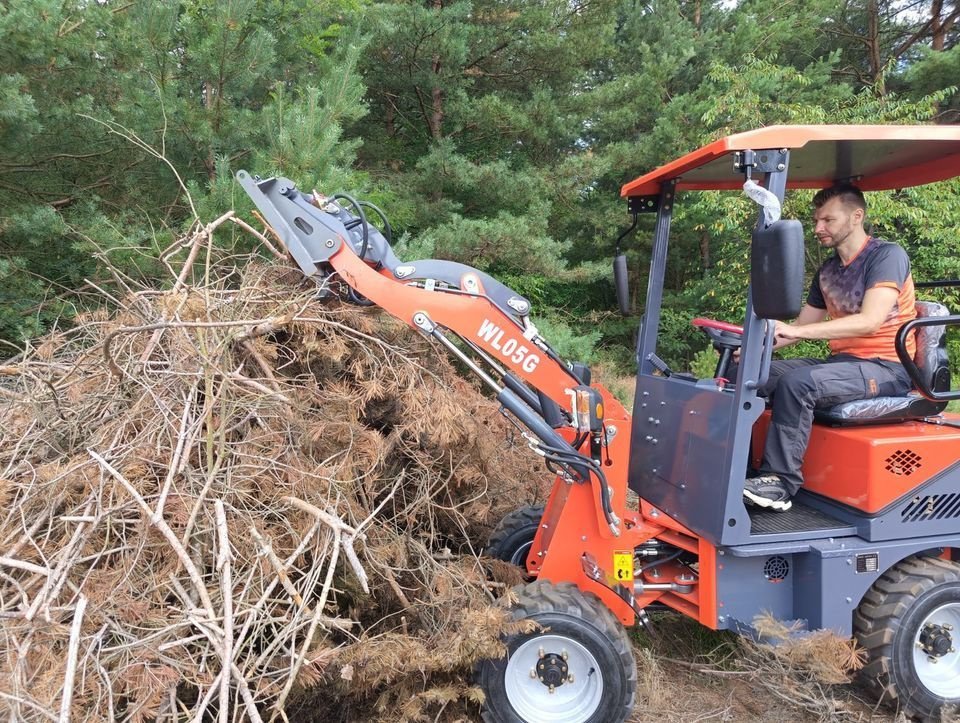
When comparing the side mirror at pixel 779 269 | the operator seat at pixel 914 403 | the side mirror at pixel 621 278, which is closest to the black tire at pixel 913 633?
the operator seat at pixel 914 403

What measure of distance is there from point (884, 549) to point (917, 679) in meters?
0.62

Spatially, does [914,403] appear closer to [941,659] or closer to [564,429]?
[941,659]

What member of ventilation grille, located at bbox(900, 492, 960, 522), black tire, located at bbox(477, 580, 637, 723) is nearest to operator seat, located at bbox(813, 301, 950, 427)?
ventilation grille, located at bbox(900, 492, 960, 522)

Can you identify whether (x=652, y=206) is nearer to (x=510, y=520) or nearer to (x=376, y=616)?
(x=510, y=520)

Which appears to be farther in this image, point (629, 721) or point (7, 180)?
point (7, 180)

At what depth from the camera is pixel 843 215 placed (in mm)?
3596

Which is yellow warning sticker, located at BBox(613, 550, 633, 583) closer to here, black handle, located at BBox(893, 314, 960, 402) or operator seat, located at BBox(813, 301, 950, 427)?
operator seat, located at BBox(813, 301, 950, 427)

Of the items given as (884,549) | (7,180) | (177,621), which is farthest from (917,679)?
(7,180)

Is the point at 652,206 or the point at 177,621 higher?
the point at 652,206

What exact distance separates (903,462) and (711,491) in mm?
906

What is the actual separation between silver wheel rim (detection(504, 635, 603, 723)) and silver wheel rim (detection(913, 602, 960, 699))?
153 centimetres

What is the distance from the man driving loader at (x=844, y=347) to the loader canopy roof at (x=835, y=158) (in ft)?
0.77

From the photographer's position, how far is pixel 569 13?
35.5ft

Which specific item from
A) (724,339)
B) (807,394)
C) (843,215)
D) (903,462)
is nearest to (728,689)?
(903,462)
